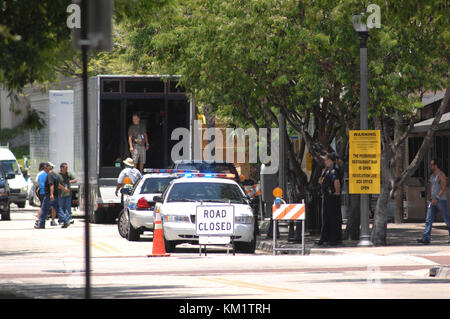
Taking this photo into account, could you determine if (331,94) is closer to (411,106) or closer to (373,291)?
(411,106)

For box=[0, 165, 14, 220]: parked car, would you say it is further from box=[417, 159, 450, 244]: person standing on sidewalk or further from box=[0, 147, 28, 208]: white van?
box=[417, 159, 450, 244]: person standing on sidewalk

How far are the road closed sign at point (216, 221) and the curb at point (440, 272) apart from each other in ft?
19.0

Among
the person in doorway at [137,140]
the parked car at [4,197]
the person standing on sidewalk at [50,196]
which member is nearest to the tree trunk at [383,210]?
the person in doorway at [137,140]

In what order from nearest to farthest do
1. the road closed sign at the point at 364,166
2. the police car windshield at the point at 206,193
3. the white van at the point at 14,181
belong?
1. the police car windshield at the point at 206,193
2. the road closed sign at the point at 364,166
3. the white van at the point at 14,181

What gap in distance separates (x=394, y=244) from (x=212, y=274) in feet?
29.4

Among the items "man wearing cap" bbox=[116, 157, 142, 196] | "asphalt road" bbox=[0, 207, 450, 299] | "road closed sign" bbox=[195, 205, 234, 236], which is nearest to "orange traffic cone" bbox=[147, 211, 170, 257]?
"asphalt road" bbox=[0, 207, 450, 299]

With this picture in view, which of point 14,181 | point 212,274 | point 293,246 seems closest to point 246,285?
point 212,274

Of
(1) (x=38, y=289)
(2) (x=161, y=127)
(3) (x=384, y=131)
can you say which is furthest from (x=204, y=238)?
(2) (x=161, y=127)

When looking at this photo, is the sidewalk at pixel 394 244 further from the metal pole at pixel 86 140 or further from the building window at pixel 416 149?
the metal pole at pixel 86 140

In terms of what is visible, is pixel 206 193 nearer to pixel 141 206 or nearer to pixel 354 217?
pixel 141 206

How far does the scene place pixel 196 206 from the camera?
22000 millimetres

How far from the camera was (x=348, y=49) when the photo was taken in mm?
24000

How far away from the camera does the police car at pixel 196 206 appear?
22.6 meters

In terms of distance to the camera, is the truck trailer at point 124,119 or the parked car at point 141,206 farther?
the truck trailer at point 124,119
